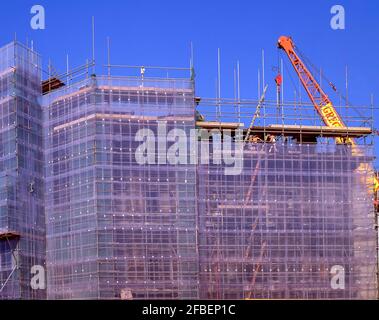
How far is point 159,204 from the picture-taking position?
4622 cm

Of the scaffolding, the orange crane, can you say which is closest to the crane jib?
the orange crane

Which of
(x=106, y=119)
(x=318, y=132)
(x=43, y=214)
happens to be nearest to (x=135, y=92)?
(x=106, y=119)

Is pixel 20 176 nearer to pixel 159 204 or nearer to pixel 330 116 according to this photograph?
pixel 159 204

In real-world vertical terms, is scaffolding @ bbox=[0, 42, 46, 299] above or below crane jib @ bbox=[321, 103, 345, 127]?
below

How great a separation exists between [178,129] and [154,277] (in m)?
8.09

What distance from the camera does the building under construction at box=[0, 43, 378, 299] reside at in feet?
Answer: 150

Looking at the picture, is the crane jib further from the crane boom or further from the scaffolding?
the scaffolding

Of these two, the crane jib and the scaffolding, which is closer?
the scaffolding

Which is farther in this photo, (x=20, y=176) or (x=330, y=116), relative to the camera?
(x=330, y=116)

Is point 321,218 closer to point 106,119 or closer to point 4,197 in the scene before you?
point 106,119

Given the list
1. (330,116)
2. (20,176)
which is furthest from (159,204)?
(330,116)

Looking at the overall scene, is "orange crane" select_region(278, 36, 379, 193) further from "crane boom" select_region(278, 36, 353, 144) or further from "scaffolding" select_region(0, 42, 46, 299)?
"scaffolding" select_region(0, 42, 46, 299)

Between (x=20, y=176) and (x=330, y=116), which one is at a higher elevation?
(x=330, y=116)

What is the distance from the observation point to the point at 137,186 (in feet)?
151
